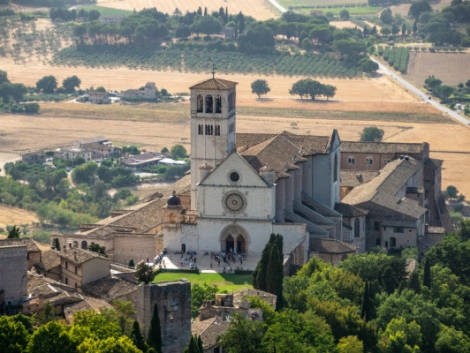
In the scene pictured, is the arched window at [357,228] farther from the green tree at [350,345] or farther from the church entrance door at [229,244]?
the green tree at [350,345]

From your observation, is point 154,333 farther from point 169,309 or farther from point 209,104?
point 209,104

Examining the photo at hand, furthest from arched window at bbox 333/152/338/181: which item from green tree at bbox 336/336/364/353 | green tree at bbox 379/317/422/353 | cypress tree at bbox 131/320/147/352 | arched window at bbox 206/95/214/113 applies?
cypress tree at bbox 131/320/147/352

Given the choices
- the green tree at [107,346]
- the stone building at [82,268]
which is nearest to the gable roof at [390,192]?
the stone building at [82,268]

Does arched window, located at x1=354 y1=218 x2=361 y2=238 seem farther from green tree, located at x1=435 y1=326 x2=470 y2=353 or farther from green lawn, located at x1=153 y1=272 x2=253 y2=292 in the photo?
green tree, located at x1=435 y1=326 x2=470 y2=353

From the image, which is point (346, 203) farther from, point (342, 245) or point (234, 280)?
point (234, 280)

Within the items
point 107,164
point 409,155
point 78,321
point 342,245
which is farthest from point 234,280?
point 107,164

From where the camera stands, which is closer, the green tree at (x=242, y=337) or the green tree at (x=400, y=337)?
the green tree at (x=242, y=337)
